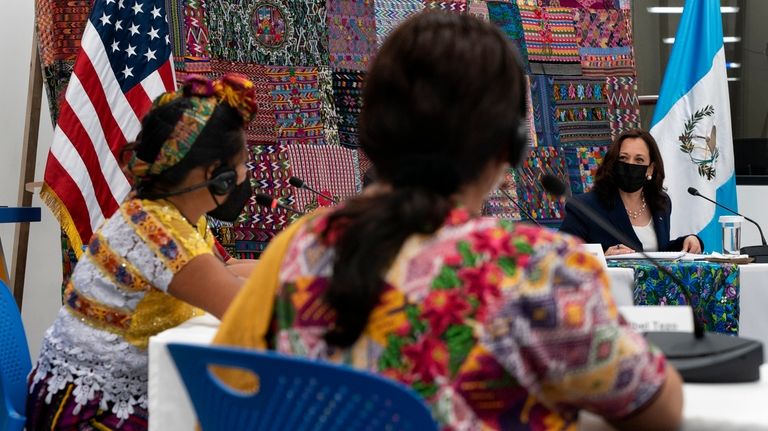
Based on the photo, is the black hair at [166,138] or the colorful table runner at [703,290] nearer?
the black hair at [166,138]

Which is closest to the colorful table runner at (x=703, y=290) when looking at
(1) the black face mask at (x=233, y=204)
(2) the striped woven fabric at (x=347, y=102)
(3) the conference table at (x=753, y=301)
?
(3) the conference table at (x=753, y=301)

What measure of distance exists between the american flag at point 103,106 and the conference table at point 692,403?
2010 mm

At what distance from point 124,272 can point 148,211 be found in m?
0.12

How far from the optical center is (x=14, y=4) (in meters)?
4.30

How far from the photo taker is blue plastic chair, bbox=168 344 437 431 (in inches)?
34.1

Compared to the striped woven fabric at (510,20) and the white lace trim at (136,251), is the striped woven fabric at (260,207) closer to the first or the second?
the striped woven fabric at (510,20)

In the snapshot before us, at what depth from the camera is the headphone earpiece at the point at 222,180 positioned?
1917 mm

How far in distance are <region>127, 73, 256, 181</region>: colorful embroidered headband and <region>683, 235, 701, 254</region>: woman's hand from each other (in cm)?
238

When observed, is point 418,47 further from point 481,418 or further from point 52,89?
point 52,89

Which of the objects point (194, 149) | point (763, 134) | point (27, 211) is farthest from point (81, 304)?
point (763, 134)

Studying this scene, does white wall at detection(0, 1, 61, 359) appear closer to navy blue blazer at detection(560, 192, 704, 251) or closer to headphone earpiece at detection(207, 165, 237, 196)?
navy blue blazer at detection(560, 192, 704, 251)

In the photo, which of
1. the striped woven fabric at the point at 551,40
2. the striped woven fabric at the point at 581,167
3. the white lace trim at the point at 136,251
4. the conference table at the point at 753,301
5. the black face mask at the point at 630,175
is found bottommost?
the conference table at the point at 753,301

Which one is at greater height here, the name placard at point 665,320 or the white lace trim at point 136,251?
the white lace trim at point 136,251

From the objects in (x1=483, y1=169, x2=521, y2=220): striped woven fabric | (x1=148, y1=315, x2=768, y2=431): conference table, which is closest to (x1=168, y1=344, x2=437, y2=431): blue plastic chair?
(x1=148, y1=315, x2=768, y2=431): conference table
